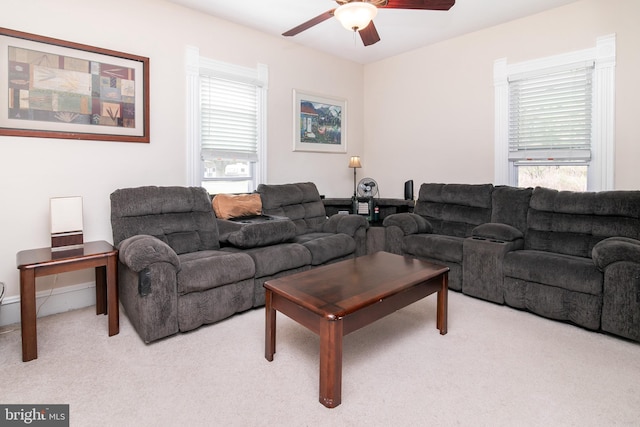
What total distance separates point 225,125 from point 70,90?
1.43 meters

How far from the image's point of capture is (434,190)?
4.21 meters

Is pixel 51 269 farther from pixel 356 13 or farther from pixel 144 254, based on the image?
pixel 356 13

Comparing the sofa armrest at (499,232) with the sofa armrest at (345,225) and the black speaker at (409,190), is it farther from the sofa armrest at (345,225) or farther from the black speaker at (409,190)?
the black speaker at (409,190)

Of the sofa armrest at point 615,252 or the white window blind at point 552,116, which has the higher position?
the white window blind at point 552,116

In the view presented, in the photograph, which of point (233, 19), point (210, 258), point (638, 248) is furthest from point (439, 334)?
point (233, 19)

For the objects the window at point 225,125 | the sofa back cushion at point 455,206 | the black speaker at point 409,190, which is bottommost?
the sofa back cushion at point 455,206

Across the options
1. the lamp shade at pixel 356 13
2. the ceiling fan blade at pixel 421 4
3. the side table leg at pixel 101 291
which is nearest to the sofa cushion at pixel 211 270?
the side table leg at pixel 101 291

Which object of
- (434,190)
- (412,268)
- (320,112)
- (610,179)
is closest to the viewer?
(412,268)

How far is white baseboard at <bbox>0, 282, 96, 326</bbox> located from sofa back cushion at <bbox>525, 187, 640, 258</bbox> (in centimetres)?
405

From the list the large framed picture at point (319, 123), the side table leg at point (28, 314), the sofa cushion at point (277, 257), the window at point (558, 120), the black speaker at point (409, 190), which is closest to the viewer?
the side table leg at point (28, 314)

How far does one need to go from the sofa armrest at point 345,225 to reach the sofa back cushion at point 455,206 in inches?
31.5

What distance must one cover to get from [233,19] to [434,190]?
2.92 metres

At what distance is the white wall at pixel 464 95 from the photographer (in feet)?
10.8

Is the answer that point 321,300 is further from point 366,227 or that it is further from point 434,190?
point 434,190
